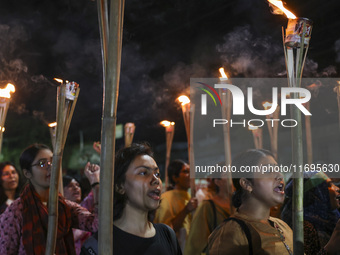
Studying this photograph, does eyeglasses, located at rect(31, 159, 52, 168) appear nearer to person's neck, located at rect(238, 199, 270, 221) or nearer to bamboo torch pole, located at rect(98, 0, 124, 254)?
person's neck, located at rect(238, 199, 270, 221)

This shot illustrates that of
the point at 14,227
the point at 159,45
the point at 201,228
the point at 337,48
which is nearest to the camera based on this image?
the point at 14,227

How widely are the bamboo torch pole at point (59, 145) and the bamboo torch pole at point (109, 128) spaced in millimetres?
770

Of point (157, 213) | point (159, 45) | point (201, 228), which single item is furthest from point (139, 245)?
point (159, 45)

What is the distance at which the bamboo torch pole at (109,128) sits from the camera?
1.40 m

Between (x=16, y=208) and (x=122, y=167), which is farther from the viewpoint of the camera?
(x=16, y=208)

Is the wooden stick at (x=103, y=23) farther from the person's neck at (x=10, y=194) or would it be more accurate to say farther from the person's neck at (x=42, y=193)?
the person's neck at (x=10, y=194)

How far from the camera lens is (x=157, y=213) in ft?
13.8

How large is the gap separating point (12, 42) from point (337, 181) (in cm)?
399

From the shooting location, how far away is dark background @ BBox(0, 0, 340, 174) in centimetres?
521

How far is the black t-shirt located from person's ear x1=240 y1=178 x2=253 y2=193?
1.81 ft

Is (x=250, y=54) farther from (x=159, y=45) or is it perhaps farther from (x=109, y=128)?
(x=109, y=128)

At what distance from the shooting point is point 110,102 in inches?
57.5

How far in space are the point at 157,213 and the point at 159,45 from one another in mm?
3555

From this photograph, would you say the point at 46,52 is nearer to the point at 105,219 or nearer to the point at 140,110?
the point at 140,110
